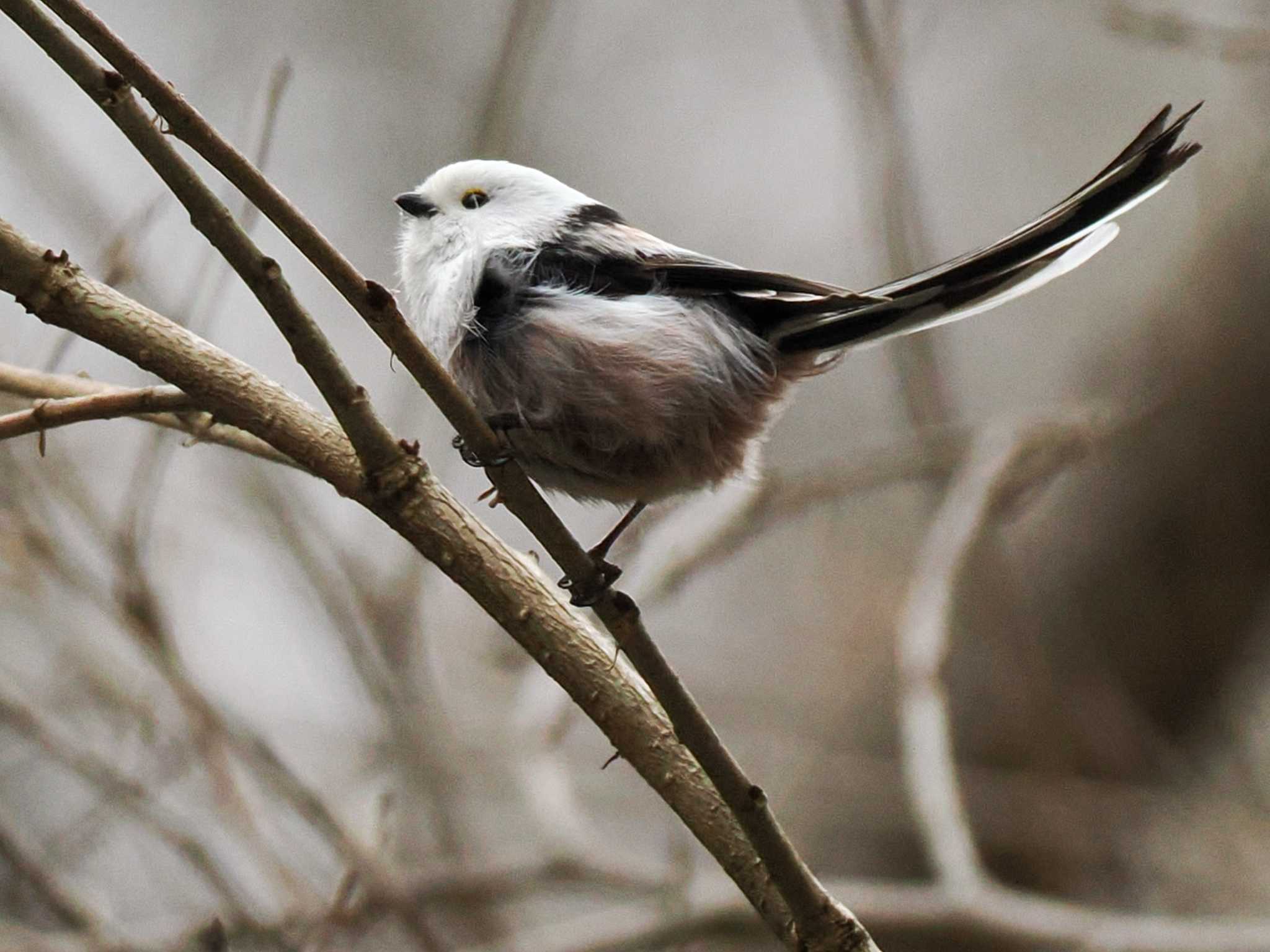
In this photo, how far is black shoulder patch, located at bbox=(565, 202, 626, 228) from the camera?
109 inches

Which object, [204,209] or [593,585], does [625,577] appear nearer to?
[593,585]

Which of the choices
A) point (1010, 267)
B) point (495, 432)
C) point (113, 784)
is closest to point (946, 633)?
point (1010, 267)

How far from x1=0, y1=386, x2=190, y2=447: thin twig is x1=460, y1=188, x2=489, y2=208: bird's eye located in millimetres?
1085

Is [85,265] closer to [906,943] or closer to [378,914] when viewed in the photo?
[378,914]

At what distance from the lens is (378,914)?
351cm

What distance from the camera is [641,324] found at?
2568 mm

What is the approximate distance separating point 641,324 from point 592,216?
385mm

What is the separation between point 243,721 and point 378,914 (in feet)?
2.48

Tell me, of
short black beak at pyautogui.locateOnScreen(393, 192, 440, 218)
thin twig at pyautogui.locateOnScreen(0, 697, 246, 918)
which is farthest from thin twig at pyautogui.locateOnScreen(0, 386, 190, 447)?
thin twig at pyautogui.locateOnScreen(0, 697, 246, 918)

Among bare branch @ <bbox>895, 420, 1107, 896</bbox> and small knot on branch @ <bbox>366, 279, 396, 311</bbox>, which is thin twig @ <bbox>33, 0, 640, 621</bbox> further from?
bare branch @ <bbox>895, 420, 1107, 896</bbox>

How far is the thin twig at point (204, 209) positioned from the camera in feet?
5.24

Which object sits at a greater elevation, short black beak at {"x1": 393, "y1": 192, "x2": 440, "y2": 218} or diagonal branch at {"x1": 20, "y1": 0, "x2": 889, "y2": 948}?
short black beak at {"x1": 393, "y1": 192, "x2": 440, "y2": 218}

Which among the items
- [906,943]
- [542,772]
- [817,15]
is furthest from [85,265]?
[906,943]

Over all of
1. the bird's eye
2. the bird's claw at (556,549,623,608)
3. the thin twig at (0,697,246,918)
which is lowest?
the thin twig at (0,697,246,918)
